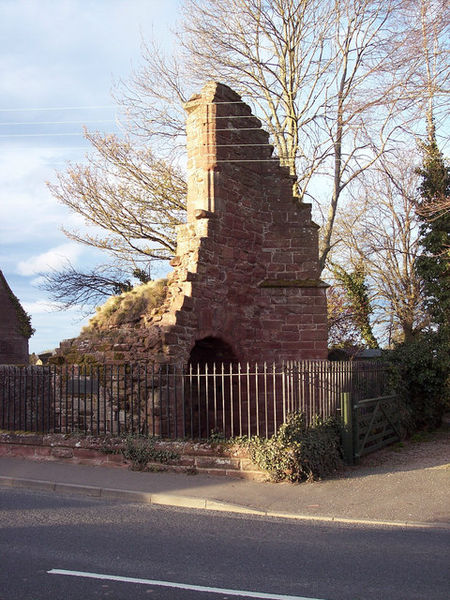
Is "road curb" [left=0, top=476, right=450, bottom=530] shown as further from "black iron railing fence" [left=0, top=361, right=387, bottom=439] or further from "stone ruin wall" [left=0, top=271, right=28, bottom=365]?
"stone ruin wall" [left=0, top=271, right=28, bottom=365]

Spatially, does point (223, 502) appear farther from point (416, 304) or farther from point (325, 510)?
point (416, 304)

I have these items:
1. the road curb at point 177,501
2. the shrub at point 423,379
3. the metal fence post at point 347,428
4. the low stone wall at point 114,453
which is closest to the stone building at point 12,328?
the low stone wall at point 114,453

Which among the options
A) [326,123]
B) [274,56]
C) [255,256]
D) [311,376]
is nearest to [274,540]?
[311,376]

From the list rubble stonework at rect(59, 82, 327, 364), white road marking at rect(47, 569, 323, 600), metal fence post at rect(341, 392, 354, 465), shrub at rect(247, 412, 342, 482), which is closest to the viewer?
white road marking at rect(47, 569, 323, 600)

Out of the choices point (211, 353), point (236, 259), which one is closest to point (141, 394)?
point (211, 353)

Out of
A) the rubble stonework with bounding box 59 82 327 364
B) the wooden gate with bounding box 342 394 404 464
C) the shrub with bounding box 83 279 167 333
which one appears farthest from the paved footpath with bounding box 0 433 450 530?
the shrub with bounding box 83 279 167 333

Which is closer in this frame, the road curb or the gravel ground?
the road curb

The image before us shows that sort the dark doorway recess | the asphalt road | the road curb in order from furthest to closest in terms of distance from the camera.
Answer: the dark doorway recess
the road curb
the asphalt road

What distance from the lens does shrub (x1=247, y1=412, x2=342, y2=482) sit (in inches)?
378

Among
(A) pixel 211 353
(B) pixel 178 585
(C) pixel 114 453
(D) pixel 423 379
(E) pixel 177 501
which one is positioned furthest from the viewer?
(D) pixel 423 379

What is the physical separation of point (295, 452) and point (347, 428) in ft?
5.77

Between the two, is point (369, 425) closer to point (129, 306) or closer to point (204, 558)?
point (129, 306)

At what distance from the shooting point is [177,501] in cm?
859

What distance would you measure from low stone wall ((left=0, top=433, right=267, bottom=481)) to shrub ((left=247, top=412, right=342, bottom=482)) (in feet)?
0.75
